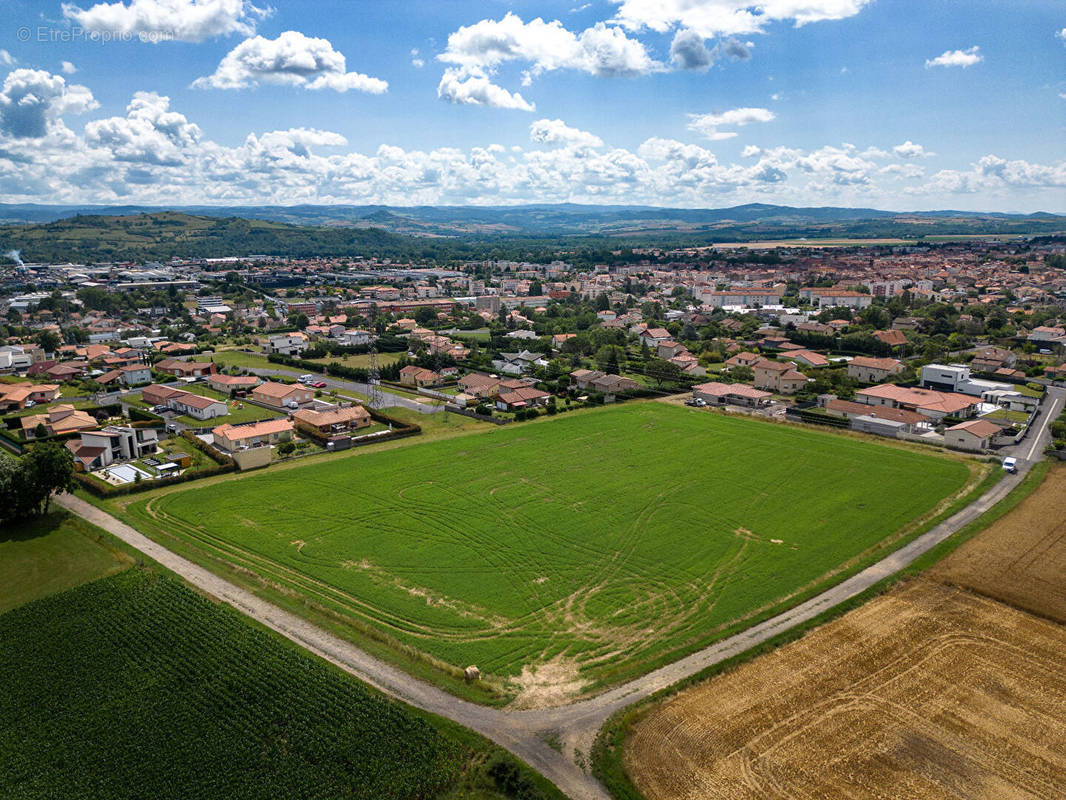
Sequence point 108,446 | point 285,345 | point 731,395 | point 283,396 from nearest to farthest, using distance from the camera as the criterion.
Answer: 1. point 108,446
2. point 283,396
3. point 731,395
4. point 285,345

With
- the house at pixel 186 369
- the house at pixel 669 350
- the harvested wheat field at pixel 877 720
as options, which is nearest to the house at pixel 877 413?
the house at pixel 669 350

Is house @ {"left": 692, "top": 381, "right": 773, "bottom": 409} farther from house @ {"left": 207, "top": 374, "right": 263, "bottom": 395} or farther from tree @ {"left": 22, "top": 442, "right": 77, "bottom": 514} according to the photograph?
tree @ {"left": 22, "top": 442, "right": 77, "bottom": 514}

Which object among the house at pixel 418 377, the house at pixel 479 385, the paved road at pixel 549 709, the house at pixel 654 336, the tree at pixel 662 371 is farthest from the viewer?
the house at pixel 654 336

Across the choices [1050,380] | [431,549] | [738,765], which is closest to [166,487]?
[431,549]

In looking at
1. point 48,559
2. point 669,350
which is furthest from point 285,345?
point 48,559

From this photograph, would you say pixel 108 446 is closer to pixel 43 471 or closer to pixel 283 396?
pixel 43 471

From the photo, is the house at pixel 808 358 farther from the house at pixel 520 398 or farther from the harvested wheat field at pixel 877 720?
the harvested wheat field at pixel 877 720
